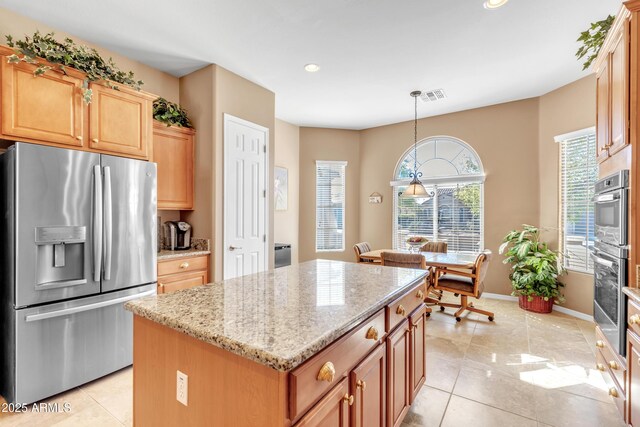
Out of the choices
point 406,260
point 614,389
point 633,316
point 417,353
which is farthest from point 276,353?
point 406,260

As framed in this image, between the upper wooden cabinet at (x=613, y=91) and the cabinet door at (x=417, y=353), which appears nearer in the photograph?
the upper wooden cabinet at (x=613, y=91)

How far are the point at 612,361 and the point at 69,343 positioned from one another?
12.0 ft

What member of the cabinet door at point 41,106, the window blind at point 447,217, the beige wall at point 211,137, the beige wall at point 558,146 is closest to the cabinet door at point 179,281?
the beige wall at point 211,137

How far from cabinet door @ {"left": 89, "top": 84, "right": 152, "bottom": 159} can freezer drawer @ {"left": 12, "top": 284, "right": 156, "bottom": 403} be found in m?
1.22

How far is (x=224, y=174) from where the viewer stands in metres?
3.39

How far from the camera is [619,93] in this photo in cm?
181

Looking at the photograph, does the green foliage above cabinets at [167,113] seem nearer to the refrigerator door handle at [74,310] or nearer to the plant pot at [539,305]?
the refrigerator door handle at [74,310]

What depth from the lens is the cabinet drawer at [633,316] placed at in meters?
1.52

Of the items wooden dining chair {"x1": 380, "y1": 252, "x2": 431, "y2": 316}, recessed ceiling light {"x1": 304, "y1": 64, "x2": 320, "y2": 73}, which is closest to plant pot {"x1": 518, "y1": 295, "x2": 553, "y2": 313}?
wooden dining chair {"x1": 380, "y1": 252, "x2": 431, "y2": 316}

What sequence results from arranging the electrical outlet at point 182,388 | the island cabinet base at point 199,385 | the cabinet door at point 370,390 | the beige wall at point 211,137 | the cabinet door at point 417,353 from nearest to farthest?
the island cabinet base at point 199,385, the electrical outlet at point 182,388, the cabinet door at point 370,390, the cabinet door at point 417,353, the beige wall at point 211,137

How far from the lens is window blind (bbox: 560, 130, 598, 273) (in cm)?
373

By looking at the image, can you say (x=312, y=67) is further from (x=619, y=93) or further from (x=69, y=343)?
(x=69, y=343)

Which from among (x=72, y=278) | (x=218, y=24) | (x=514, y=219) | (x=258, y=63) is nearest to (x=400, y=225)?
(x=514, y=219)

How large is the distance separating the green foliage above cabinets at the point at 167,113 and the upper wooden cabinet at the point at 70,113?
1.01 ft
